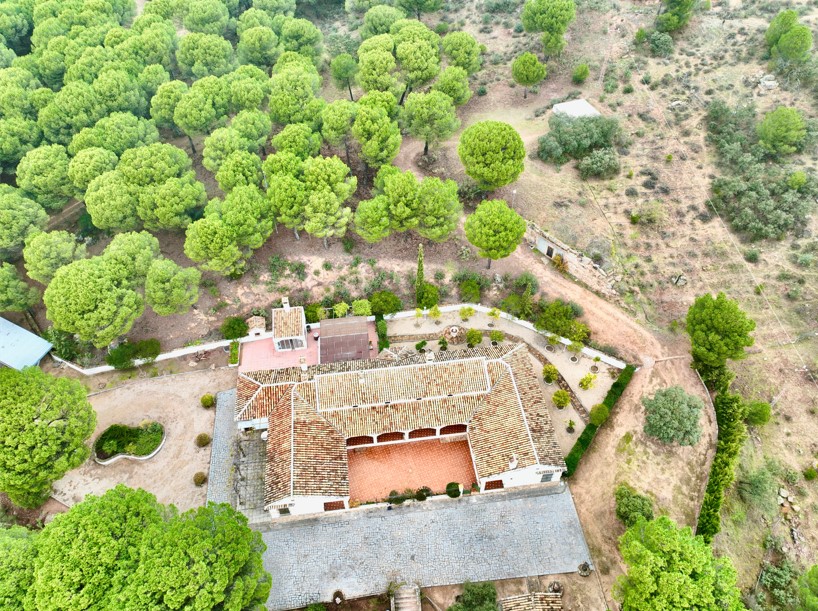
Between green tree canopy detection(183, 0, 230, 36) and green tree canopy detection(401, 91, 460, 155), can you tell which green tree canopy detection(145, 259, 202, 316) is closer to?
green tree canopy detection(401, 91, 460, 155)

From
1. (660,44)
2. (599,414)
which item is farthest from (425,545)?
(660,44)

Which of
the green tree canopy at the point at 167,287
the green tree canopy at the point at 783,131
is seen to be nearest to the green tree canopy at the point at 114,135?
the green tree canopy at the point at 167,287

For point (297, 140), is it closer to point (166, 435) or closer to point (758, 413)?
point (166, 435)

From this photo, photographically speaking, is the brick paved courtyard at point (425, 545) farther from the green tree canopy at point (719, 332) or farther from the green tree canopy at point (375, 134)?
the green tree canopy at point (375, 134)

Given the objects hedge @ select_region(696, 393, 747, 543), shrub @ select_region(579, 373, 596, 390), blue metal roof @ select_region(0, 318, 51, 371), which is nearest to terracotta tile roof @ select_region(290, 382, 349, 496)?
shrub @ select_region(579, 373, 596, 390)

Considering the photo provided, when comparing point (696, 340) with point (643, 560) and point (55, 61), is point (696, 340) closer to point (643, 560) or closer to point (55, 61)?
point (643, 560)
